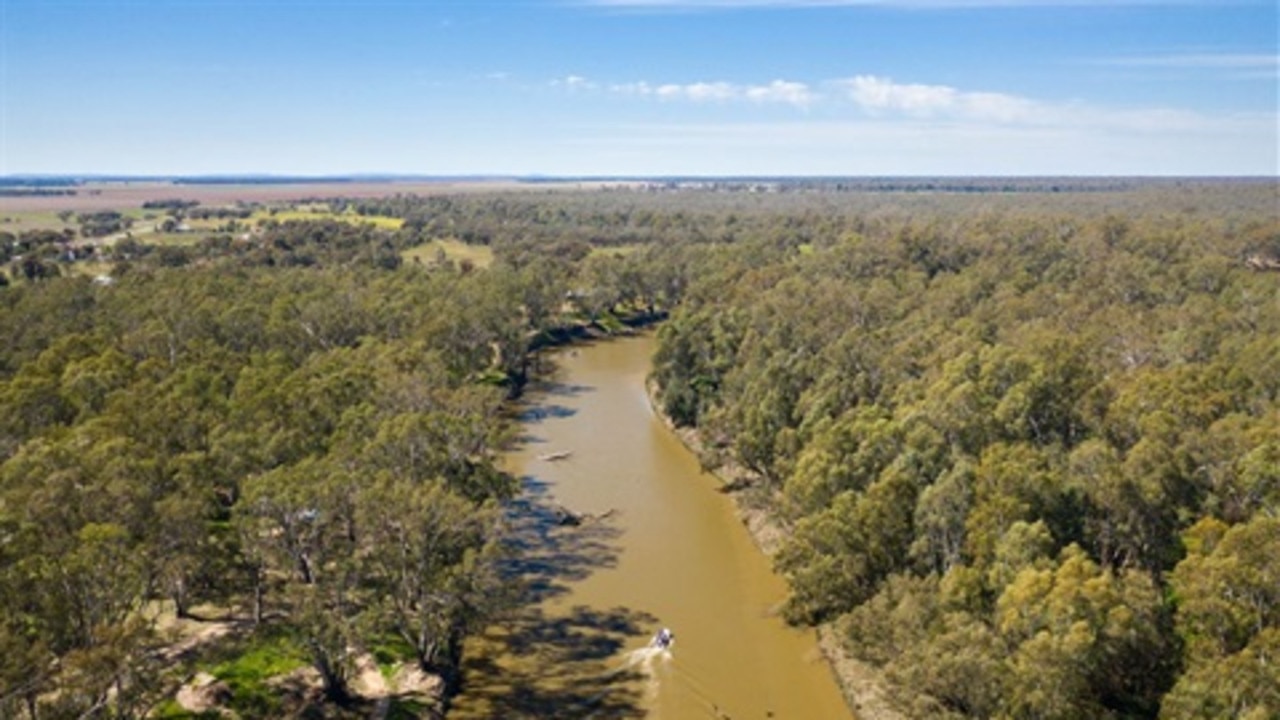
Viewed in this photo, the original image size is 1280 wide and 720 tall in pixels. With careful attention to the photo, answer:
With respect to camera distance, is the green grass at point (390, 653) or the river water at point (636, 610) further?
the green grass at point (390, 653)

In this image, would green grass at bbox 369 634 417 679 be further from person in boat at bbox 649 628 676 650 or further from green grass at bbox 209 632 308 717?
person in boat at bbox 649 628 676 650

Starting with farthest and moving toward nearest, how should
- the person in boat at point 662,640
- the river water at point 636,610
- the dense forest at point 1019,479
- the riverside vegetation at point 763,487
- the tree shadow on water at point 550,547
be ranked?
1. the tree shadow on water at point 550,547
2. the person in boat at point 662,640
3. the river water at point 636,610
4. the riverside vegetation at point 763,487
5. the dense forest at point 1019,479

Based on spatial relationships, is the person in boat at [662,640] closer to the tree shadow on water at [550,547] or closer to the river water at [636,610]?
the river water at [636,610]

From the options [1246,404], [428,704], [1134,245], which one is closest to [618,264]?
[1134,245]

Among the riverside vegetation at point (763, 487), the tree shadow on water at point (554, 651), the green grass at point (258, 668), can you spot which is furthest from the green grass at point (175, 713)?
the tree shadow on water at point (554, 651)

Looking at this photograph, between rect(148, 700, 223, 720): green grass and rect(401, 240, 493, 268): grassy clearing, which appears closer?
rect(148, 700, 223, 720): green grass

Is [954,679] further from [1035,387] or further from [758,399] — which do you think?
[758,399]

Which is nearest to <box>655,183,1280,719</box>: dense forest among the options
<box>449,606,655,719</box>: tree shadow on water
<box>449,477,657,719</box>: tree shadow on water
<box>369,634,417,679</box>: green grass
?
<box>449,606,655,719</box>: tree shadow on water
